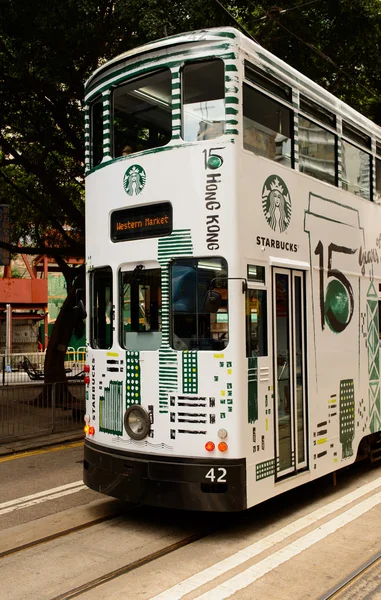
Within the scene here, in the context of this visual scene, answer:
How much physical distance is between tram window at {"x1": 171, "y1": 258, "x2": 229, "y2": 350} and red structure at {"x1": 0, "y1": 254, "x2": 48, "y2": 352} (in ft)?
92.4

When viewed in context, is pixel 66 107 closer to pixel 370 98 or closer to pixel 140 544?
pixel 370 98

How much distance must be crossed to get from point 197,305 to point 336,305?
224 centimetres

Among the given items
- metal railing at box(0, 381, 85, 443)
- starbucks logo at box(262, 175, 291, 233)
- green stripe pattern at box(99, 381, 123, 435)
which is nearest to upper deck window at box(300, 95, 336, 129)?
starbucks logo at box(262, 175, 291, 233)

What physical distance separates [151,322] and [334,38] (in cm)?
959

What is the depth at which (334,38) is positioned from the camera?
13211 mm

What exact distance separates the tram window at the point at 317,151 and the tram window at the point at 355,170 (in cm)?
32

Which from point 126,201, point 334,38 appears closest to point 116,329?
point 126,201

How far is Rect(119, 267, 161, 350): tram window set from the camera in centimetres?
622

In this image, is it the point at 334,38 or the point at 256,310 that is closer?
the point at 256,310

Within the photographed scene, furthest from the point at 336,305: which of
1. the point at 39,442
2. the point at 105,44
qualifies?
the point at 105,44

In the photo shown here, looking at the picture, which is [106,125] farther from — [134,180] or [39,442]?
[39,442]

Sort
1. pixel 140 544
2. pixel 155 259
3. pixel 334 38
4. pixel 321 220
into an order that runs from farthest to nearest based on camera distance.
→ pixel 334 38
pixel 321 220
pixel 155 259
pixel 140 544

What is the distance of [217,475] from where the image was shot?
568 centimetres

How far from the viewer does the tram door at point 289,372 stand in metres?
6.34
